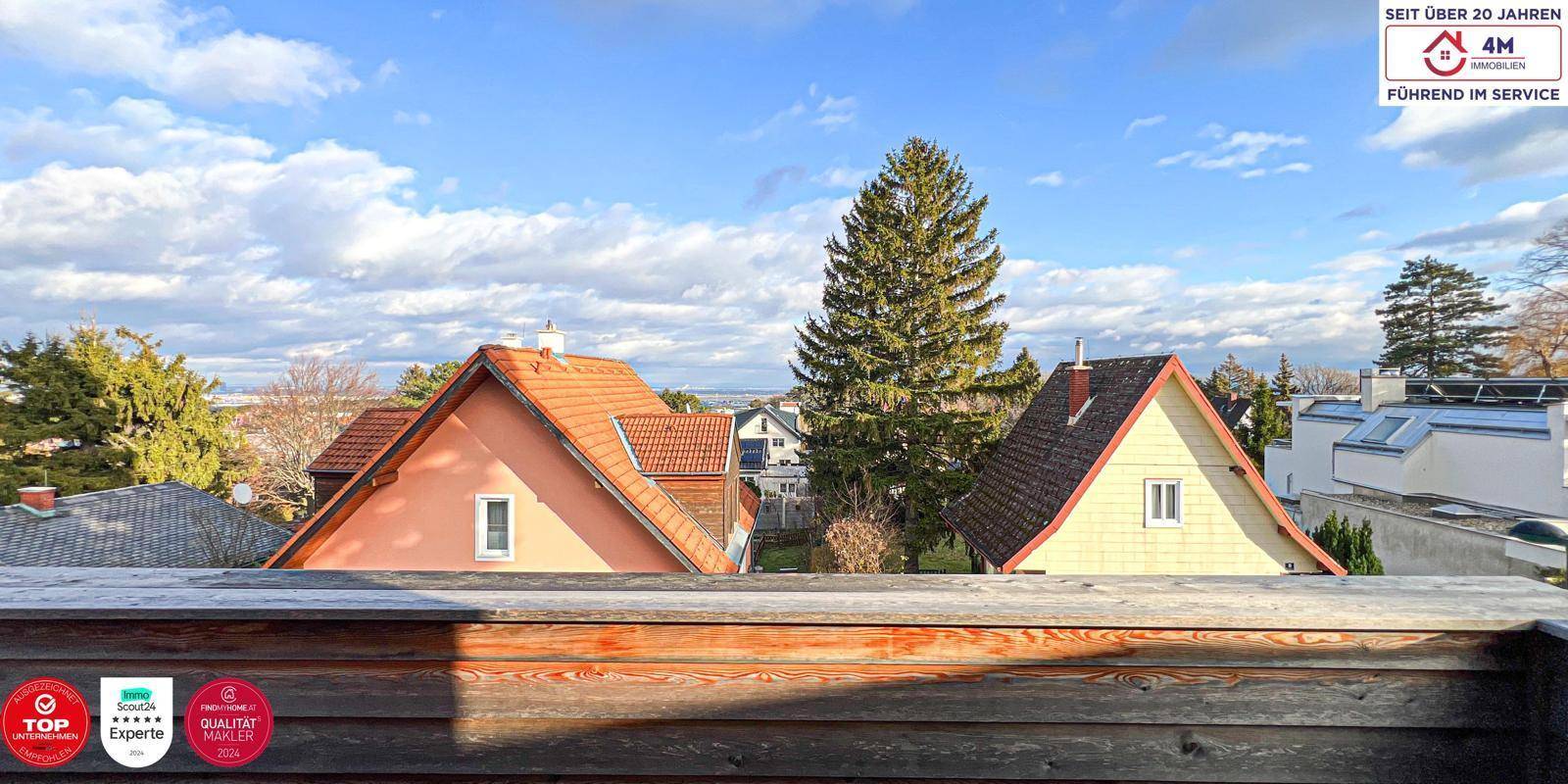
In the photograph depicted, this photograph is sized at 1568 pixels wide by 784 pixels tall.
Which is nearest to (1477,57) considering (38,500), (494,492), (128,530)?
(494,492)

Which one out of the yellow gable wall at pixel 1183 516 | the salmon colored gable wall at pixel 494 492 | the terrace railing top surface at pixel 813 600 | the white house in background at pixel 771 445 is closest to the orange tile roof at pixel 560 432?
the salmon colored gable wall at pixel 494 492

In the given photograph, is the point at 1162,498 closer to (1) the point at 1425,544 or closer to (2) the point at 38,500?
(1) the point at 1425,544

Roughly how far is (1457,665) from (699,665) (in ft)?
6.06

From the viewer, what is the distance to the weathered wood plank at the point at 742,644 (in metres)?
1.55

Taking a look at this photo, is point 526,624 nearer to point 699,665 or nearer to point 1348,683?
point 699,665

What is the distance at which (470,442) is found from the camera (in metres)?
8.15

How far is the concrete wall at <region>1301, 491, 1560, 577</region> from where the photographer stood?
12.1m

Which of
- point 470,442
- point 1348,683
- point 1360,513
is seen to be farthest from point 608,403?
point 1360,513

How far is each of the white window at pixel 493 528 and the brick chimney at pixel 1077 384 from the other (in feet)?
31.4

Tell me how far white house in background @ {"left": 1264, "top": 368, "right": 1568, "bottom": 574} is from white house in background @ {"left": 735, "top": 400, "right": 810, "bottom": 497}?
73.5 feet

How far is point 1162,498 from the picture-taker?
32.7ft

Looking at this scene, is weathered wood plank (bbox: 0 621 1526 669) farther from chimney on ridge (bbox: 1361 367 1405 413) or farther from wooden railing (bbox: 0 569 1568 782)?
chimney on ridge (bbox: 1361 367 1405 413)

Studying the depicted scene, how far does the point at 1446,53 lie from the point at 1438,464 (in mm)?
15715

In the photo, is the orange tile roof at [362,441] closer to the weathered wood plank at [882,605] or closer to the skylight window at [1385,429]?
the weathered wood plank at [882,605]
